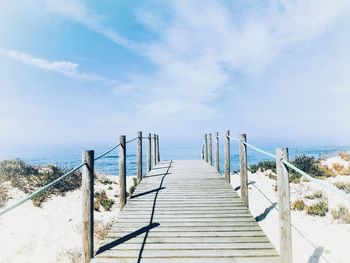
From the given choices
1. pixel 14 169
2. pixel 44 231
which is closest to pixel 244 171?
pixel 44 231

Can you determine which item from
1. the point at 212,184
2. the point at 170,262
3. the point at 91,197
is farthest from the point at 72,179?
the point at 170,262

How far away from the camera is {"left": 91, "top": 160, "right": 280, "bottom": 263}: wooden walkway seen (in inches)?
179

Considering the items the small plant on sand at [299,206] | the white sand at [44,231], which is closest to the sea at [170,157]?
the white sand at [44,231]

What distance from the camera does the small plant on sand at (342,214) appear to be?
7.59 m

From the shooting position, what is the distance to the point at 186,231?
5.57 m

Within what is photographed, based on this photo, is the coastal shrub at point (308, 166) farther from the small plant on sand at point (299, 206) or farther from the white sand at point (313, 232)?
the small plant on sand at point (299, 206)

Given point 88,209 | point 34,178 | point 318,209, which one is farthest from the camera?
point 34,178

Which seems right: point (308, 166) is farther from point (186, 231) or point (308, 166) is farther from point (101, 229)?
point (186, 231)

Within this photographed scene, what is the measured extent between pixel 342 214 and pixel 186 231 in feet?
15.5

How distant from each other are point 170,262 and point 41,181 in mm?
11194

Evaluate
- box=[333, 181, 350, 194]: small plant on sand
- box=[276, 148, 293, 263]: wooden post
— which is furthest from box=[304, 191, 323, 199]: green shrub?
box=[276, 148, 293, 263]: wooden post

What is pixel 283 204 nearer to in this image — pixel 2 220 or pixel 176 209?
pixel 176 209

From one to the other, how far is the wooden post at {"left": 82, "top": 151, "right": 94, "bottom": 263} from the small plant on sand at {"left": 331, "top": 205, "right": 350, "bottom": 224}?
617 cm

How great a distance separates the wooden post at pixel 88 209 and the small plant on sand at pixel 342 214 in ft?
20.3
